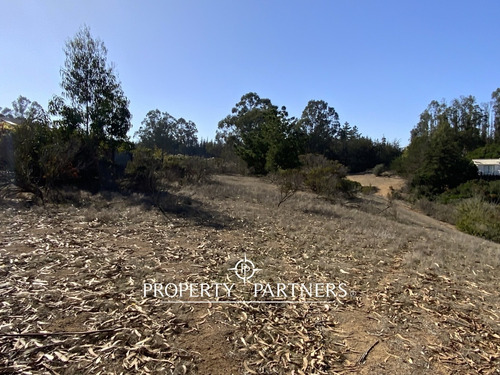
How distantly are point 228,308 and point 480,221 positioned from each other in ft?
41.2

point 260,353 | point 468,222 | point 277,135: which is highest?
point 277,135

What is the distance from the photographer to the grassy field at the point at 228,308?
2.23 m

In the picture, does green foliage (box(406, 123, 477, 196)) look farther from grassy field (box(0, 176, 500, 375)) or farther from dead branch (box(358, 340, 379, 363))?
dead branch (box(358, 340, 379, 363))

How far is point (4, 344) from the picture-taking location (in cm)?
218

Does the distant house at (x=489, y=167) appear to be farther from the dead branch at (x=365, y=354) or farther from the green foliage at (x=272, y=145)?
the dead branch at (x=365, y=354)

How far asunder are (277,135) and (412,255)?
1971 cm

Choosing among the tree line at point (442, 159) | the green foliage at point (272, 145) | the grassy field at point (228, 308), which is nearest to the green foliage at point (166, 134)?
the green foliage at point (272, 145)

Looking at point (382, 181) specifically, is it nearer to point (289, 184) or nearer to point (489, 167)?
point (489, 167)

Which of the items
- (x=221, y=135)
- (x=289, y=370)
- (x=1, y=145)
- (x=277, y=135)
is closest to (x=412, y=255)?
(x=289, y=370)

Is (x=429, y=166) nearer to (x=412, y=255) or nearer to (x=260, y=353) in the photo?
(x=412, y=255)

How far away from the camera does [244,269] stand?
4055 millimetres

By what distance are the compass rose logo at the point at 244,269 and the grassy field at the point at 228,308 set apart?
8 centimetres

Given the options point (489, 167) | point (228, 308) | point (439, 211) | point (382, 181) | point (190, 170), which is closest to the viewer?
point (228, 308)

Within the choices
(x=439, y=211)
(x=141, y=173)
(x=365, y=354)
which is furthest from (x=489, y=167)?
(x=365, y=354)
